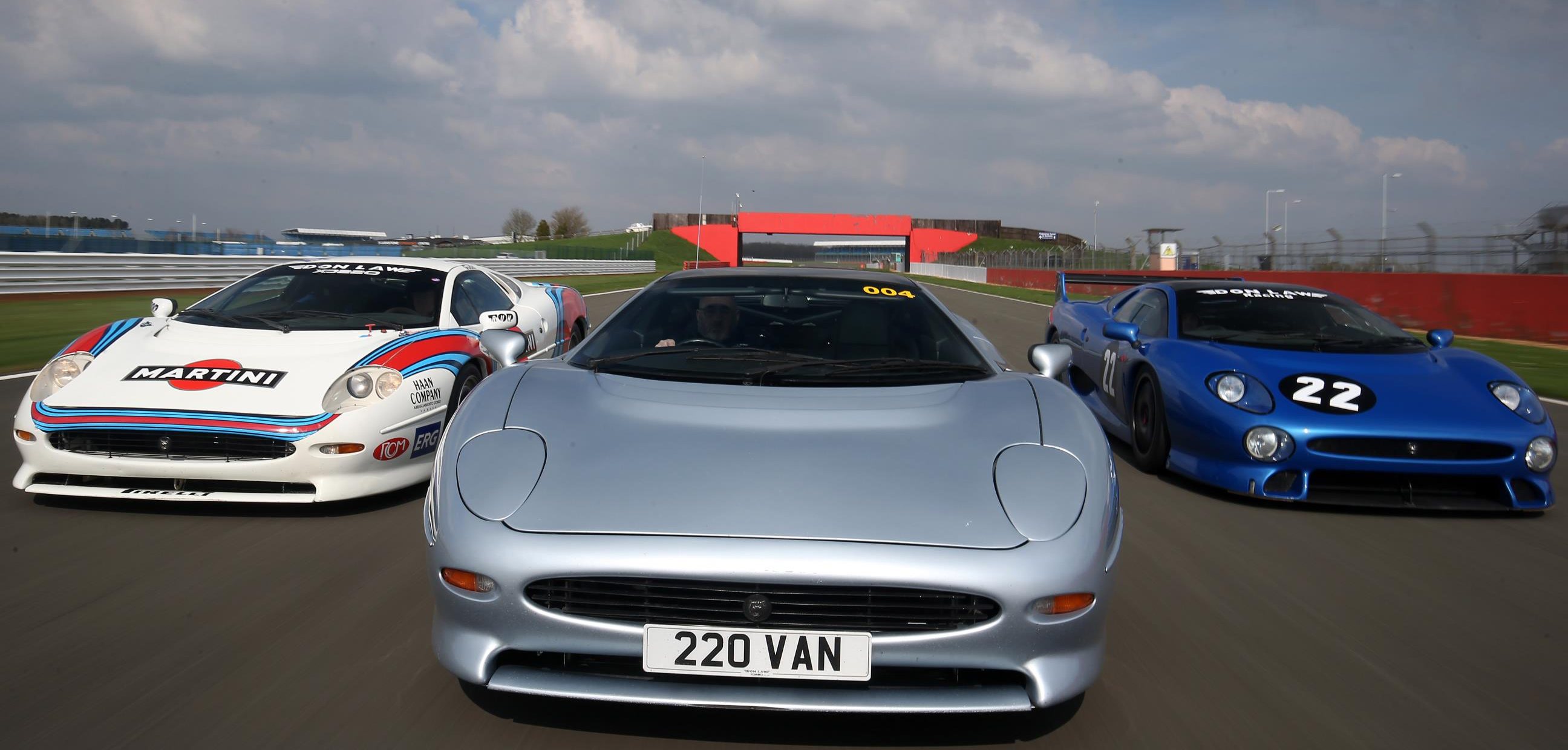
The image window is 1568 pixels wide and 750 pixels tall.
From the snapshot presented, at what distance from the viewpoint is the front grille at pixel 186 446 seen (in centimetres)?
465

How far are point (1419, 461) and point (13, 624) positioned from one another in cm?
550

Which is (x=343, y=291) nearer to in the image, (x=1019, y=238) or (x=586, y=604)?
(x=586, y=604)

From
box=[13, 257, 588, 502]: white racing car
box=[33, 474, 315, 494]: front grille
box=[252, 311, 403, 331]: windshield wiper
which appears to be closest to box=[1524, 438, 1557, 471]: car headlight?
box=[13, 257, 588, 502]: white racing car

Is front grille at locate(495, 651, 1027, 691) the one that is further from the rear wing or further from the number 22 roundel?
the rear wing

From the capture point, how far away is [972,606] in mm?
2455

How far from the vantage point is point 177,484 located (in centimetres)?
468

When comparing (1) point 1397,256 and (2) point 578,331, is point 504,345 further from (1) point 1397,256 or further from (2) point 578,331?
(1) point 1397,256

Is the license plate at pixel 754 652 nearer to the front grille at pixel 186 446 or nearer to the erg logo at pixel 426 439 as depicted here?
the front grille at pixel 186 446

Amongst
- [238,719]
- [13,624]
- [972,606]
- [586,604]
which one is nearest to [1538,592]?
[972,606]

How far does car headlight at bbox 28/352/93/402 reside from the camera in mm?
4902

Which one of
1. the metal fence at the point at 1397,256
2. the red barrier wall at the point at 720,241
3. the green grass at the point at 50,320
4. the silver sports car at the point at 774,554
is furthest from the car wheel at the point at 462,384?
the red barrier wall at the point at 720,241

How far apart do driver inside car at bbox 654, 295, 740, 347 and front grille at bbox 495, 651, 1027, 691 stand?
1.52m

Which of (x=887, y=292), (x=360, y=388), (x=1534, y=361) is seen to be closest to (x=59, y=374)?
(x=360, y=388)

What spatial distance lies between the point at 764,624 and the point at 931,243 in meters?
104
